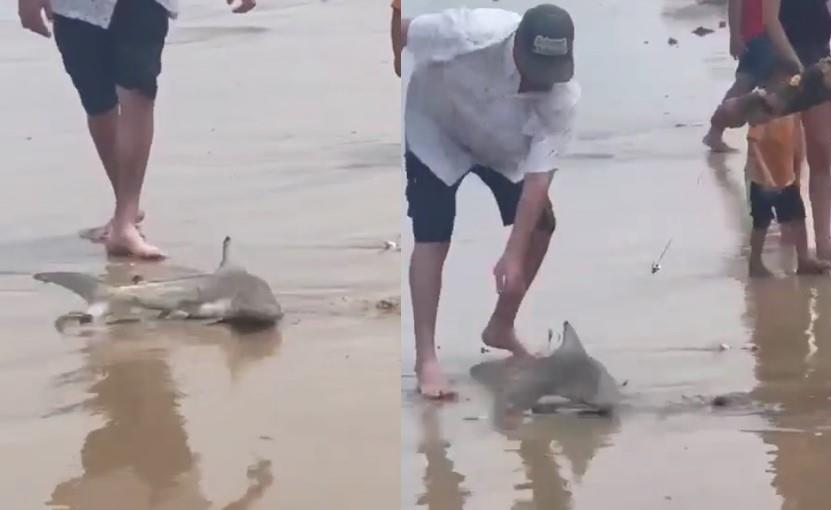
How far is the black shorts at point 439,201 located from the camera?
2348 millimetres

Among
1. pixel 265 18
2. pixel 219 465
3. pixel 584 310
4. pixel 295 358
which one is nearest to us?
pixel 219 465

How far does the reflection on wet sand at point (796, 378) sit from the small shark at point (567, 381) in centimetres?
29

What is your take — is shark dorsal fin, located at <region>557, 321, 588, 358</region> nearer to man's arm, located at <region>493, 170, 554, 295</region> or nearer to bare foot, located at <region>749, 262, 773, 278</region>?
man's arm, located at <region>493, 170, 554, 295</region>

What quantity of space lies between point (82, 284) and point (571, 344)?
1223 mm

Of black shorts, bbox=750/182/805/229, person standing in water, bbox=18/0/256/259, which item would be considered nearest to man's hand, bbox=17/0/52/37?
person standing in water, bbox=18/0/256/259

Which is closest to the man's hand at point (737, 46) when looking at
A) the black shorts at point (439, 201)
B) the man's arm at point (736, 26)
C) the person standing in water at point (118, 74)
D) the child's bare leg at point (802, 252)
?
the man's arm at point (736, 26)

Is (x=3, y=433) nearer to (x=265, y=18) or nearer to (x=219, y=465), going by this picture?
(x=219, y=465)

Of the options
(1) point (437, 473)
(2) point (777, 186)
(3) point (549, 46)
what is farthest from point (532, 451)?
(2) point (777, 186)

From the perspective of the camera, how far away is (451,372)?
243 centimetres

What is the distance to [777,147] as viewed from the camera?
104 inches

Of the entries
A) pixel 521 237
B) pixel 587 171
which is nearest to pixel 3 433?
pixel 521 237

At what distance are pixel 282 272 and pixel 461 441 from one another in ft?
3.67

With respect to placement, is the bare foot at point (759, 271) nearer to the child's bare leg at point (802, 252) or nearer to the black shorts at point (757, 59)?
the child's bare leg at point (802, 252)

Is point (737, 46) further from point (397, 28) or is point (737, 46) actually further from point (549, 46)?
point (397, 28)
